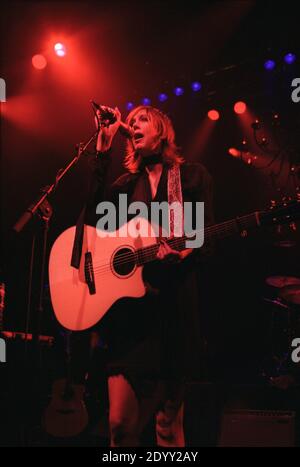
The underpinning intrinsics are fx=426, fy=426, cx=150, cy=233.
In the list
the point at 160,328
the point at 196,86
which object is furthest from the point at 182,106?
the point at 160,328

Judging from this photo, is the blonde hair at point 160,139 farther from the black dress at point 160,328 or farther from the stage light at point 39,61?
the stage light at point 39,61

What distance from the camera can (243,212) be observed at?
4414mm

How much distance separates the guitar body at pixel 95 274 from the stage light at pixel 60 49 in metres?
2.97

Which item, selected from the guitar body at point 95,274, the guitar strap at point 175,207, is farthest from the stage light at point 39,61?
the guitar strap at point 175,207

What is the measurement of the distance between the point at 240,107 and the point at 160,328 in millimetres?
3071

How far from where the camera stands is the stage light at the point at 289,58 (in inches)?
172

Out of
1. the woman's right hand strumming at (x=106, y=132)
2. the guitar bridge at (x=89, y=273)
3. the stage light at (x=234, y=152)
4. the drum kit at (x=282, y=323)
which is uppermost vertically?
the stage light at (x=234, y=152)

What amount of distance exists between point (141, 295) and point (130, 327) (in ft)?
0.61

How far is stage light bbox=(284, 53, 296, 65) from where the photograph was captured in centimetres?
437

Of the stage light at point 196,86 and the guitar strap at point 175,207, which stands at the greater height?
the stage light at point 196,86

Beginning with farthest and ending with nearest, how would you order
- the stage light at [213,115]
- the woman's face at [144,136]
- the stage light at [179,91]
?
the stage light at [179,91] → the stage light at [213,115] → the woman's face at [144,136]

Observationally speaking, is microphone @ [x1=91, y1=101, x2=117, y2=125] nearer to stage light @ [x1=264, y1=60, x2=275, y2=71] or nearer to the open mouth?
the open mouth
